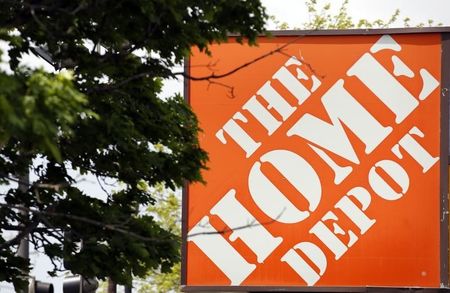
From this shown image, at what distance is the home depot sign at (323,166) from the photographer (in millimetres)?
23688

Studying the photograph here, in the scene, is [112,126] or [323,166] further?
[323,166]

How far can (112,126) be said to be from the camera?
12484 millimetres

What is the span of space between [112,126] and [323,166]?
11966mm

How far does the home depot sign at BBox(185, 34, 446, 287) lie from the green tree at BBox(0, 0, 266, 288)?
8.72 meters

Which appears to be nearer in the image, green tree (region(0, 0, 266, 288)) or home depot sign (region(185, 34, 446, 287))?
green tree (region(0, 0, 266, 288))

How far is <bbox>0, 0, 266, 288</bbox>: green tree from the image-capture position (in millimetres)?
12109

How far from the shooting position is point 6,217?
14242 mm

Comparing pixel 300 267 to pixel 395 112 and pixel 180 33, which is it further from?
pixel 180 33

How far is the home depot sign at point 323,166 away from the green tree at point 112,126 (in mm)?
8725

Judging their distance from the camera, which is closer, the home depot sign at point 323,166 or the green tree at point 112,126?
the green tree at point 112,126

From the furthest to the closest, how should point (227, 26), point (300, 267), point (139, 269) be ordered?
point (300, 267) → point (139, 269) → point (227, 26)

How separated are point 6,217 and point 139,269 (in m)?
1.64

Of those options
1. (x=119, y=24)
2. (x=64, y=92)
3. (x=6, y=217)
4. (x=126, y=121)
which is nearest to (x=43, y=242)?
(x=6, y=217)

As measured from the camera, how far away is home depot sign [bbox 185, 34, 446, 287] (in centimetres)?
2369
